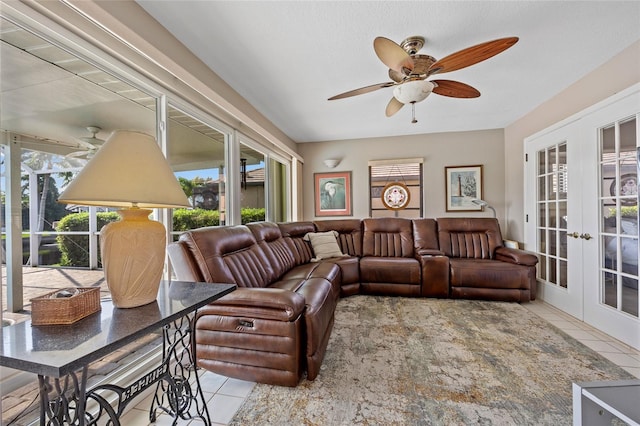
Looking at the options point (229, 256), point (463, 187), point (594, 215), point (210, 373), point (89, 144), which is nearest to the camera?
point (89, 144)

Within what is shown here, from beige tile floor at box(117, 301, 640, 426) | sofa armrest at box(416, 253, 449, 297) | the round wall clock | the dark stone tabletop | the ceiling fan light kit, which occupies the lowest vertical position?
beige tile floor at box(117, 301, 640, 426)

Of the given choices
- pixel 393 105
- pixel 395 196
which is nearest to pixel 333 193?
pixel 395 196

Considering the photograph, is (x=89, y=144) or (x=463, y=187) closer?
(x=89, y=144)

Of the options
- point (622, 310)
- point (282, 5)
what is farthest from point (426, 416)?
point (282, 5)

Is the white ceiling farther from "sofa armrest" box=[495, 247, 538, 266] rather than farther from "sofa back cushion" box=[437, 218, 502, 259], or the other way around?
"sofa armrest" box=[495, 247, 538, 266]

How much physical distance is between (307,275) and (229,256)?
2.87ft

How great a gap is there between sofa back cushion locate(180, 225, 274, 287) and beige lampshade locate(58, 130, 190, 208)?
2.58ft

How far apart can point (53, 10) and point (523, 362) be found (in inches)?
137

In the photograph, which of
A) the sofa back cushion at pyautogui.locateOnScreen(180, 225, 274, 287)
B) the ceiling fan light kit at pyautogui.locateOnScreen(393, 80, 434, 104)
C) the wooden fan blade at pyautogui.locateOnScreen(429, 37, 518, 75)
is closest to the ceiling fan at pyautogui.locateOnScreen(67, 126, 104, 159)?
the sofa back cushion at pyautogui.locateOnScreen(180, 225, 274, 287)

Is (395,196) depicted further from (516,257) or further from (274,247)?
(274,247)

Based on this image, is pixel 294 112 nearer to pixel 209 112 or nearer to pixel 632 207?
pixel 209 112

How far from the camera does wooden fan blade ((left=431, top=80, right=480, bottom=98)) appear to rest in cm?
212

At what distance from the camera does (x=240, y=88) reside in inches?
Answer: 106

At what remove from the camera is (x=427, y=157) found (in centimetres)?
442
